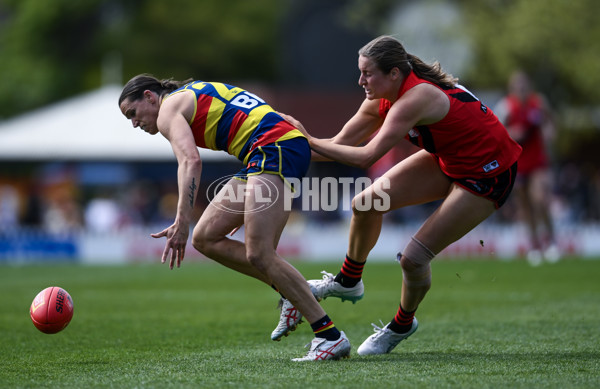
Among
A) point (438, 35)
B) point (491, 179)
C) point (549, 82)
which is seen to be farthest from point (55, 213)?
point (491, 179)

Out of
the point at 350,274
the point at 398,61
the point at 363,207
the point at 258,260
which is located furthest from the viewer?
the point at 350,274

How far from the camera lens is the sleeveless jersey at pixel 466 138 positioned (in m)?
5.89

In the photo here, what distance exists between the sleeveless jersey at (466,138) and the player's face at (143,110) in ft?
5.61

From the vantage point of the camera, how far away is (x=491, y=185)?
6.06 metres

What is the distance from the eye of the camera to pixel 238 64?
1969 inches

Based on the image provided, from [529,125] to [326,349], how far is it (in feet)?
30.0

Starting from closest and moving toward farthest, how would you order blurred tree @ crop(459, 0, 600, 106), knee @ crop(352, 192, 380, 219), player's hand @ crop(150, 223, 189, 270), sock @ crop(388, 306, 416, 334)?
1. player's hand @ crop(150, 223, 189, 270)
2. knee @ crop(352, 192, 380, 219)
3. sock @ crop(388, 306, 416, 334)
4. blurred tree @ crop(459, 0, 600, 106)

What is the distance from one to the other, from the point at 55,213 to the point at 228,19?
89.9 feet

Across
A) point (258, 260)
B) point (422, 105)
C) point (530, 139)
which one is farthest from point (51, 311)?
point (530, 139)

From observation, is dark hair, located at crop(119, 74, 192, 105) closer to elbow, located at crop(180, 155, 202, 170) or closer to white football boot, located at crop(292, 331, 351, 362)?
elbow, located at crop(180, 155, 202, 170)

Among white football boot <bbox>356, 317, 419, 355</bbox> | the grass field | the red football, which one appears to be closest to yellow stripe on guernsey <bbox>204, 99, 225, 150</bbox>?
the grass field

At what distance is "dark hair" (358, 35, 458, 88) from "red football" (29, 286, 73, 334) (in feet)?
9.46

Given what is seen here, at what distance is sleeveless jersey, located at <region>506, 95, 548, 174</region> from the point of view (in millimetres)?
13820

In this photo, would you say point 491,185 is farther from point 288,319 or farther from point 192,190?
point 192,190
